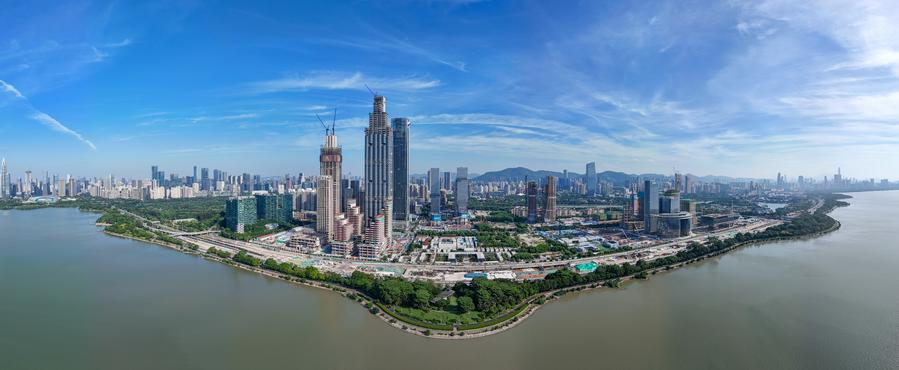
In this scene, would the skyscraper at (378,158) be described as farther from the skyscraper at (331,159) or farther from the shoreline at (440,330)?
the shoreline at (440,330)

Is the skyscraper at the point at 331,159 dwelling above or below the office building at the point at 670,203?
above

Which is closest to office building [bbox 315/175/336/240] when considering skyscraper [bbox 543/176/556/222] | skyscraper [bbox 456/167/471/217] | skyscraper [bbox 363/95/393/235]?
skyscraper [bbox 363/95/393/235]

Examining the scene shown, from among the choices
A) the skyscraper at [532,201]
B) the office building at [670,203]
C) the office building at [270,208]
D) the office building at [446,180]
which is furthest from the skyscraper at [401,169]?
the office building at [446,180]

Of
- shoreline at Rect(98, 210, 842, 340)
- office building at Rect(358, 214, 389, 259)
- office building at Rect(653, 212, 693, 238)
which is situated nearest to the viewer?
Answer: shoreline at Rect(98, 210, 842, 340)

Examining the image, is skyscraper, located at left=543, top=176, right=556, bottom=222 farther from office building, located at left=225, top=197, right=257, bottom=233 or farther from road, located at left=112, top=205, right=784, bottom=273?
office building, located at left=225, top=197, right=257, bottom=233

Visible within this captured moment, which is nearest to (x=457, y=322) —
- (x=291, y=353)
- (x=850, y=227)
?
(x=291, y=353)
